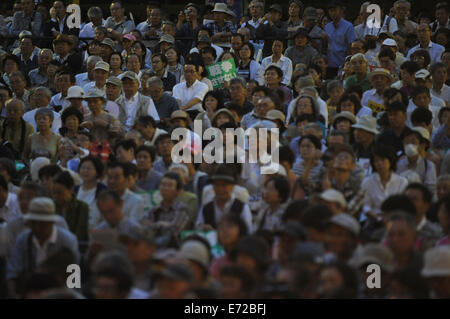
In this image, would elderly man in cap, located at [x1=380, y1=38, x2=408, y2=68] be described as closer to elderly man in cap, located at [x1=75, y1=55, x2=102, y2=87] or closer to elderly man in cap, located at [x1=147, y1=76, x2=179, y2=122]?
elderly man in cap, located at [x1=147, y1=76, x2=179, y2=122]

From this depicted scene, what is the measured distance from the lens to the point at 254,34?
12750 mm

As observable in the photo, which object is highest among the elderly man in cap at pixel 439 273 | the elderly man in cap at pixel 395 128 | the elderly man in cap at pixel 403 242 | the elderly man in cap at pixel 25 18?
the elderly man in cap at pixel 25 18

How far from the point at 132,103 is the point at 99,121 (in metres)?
1.21

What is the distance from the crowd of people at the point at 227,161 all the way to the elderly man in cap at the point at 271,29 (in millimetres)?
31

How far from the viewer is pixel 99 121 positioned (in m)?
9.06

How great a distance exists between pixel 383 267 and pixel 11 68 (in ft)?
25.4

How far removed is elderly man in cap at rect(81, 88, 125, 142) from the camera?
8859 millimetres

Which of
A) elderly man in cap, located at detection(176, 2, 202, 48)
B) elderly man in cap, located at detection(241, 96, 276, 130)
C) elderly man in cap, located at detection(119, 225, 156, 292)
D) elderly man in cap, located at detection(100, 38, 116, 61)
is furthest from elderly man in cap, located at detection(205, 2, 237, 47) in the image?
elderly man in cap, located at detection(119, 225, 156, 292)

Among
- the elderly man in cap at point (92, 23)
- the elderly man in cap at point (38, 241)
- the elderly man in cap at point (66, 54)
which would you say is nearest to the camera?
the elderly man in cap at point (38, 241)

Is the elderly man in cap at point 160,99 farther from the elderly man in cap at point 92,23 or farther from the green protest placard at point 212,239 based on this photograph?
the green protest placard at point 212,239

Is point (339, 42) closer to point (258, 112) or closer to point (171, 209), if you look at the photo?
point (258, 112)

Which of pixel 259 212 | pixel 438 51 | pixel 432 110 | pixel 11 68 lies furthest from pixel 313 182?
pixel 11 68

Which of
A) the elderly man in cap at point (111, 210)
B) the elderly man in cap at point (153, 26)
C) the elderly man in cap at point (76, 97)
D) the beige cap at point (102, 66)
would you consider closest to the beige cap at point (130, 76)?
the beige cap at point (102, 66)

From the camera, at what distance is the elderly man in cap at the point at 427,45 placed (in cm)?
1163
